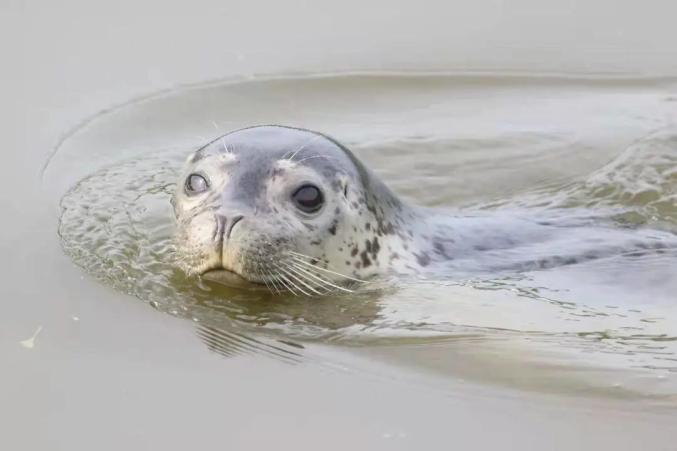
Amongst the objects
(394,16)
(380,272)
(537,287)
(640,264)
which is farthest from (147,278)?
(394,16)

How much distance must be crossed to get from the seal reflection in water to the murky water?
0.16 metres

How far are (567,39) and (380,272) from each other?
10.4 feet

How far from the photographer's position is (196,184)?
225 inches

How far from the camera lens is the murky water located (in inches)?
208

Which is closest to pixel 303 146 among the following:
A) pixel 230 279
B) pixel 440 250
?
pixel 230 279

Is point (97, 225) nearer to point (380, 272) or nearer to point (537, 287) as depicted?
point (380, 272)

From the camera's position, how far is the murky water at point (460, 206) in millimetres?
5277

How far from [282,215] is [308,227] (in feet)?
0.49

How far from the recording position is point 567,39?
863 centimetres

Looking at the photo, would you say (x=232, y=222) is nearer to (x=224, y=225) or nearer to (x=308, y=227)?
(x=224, y=225)

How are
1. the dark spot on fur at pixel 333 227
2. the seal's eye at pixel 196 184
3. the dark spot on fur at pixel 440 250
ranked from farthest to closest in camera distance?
the dark spot on fur at pixel 440 250 → the dark spot on fur at pixel 333 227 → the seal's eye at pixel 196 184

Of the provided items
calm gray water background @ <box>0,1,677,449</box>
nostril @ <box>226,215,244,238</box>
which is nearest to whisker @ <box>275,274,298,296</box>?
nostril @ <box>226,215,244,238</box>

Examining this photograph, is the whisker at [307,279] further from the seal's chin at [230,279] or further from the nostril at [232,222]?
the nostril at [232,222]

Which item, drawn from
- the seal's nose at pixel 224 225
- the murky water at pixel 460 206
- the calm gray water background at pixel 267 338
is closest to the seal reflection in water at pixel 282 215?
the seal's nose at pixel 224 225
